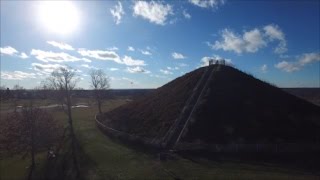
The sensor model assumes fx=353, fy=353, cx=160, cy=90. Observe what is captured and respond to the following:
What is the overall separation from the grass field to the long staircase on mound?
3367 millimetres

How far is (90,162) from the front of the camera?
101ft

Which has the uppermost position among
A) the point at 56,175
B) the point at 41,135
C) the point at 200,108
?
the point at 200,108

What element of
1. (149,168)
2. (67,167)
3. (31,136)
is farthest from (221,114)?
A: (31,136)

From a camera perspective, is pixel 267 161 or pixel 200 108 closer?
pixel 267 161

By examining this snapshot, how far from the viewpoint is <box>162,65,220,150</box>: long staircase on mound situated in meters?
35.7

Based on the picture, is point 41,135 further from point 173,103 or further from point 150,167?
point 173,103

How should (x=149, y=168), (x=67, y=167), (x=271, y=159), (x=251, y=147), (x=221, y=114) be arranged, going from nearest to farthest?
(x=149, y=168) → (x=67, y=167) → (x=271, y=159) → (x=251, y=147) → (x=221, y=114)

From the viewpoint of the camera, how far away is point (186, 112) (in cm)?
4156

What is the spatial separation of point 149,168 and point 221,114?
47.6ft

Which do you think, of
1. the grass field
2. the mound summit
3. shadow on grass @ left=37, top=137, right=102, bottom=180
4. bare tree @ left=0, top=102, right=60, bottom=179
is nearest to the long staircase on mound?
the mound summit

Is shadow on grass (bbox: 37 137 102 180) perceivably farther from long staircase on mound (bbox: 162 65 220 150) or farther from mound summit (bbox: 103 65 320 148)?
long staircase on mound (bbox: 162 65 220 150)

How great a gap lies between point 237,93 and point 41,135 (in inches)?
958

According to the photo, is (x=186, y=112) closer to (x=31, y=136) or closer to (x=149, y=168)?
(x=149, y=168)

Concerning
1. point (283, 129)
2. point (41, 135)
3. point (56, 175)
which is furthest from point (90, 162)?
point (283, 129)
